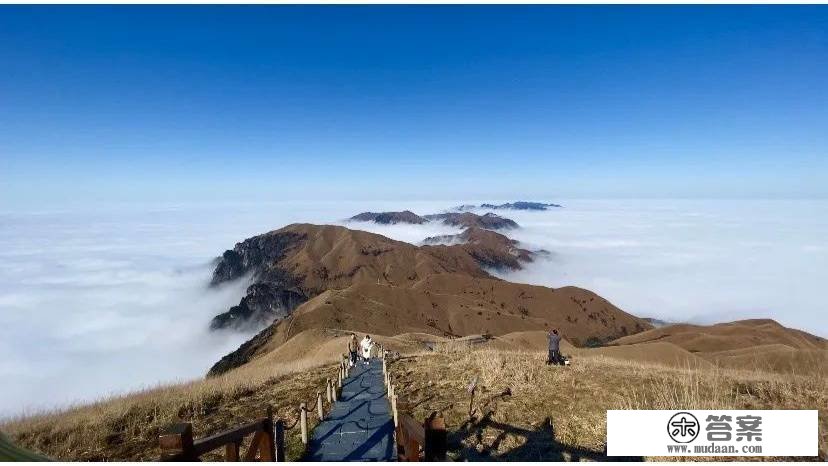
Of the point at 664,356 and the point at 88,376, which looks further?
the point at 88,376

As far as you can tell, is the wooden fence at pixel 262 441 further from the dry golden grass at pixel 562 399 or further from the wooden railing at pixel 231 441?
the dry golden grass at pixel 562 399

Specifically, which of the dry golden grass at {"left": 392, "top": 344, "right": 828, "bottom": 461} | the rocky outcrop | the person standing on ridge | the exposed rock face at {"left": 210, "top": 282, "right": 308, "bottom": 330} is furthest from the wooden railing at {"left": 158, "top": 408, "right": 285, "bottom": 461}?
the exposed rock face at {"left": 210, "top": 282, "right": 308, "bottom": 330}

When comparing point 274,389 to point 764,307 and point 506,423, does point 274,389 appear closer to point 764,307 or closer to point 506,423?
point 506,423

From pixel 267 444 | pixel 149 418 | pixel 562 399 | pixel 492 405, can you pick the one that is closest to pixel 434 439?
pixel 267 444

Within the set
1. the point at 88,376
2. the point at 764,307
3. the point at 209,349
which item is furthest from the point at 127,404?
the point at 764,307

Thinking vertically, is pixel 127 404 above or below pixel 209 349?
above

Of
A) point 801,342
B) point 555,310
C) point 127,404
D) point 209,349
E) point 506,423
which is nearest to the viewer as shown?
point 506,423
